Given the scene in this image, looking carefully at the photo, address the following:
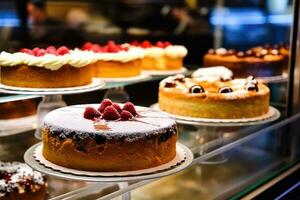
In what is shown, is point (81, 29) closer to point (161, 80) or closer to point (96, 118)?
point (161, 80)

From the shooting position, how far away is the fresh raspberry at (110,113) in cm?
181

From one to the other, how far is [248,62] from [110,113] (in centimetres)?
155

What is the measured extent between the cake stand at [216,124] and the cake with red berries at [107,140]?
0.53 metres

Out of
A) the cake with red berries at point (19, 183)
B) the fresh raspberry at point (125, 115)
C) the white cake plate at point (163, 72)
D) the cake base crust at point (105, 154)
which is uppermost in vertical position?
the white cake plate at point (163, 72)

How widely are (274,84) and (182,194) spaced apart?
1016 mm

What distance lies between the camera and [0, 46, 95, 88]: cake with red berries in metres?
2.13

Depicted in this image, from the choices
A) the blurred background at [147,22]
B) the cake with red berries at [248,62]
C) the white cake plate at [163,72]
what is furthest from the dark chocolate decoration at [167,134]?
the blurred background at [147,22]

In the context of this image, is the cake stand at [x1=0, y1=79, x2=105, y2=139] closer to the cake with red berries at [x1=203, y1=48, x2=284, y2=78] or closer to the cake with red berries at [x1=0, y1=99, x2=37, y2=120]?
the cake with red berries at [x1=0, y1=99, x2=37, y2=120]

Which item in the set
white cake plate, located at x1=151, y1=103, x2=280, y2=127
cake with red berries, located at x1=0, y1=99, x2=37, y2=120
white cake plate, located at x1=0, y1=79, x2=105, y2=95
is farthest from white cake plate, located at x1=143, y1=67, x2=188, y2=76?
cake with red berries, located at x1=0, y1=99, x2=37, y2=120

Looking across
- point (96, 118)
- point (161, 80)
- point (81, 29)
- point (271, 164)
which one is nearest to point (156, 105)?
point (161, 80)

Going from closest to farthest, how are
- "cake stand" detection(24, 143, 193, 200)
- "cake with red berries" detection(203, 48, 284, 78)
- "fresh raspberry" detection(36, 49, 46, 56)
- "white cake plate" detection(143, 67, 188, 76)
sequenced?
"cake stand" detection(24, 143, 193, 200), "fresh raspberry" detection(36, 49, 46, 56), "white cake plate" detection(143, 67, 188, 76), "cake with red berries" detection(203, 48, 284, 78)

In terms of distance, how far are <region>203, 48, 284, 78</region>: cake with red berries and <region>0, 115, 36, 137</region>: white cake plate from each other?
124 centimetres

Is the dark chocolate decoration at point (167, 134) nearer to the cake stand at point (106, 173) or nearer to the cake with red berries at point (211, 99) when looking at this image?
the cake stand at point (106, 173)

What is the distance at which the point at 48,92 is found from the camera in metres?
2.09
